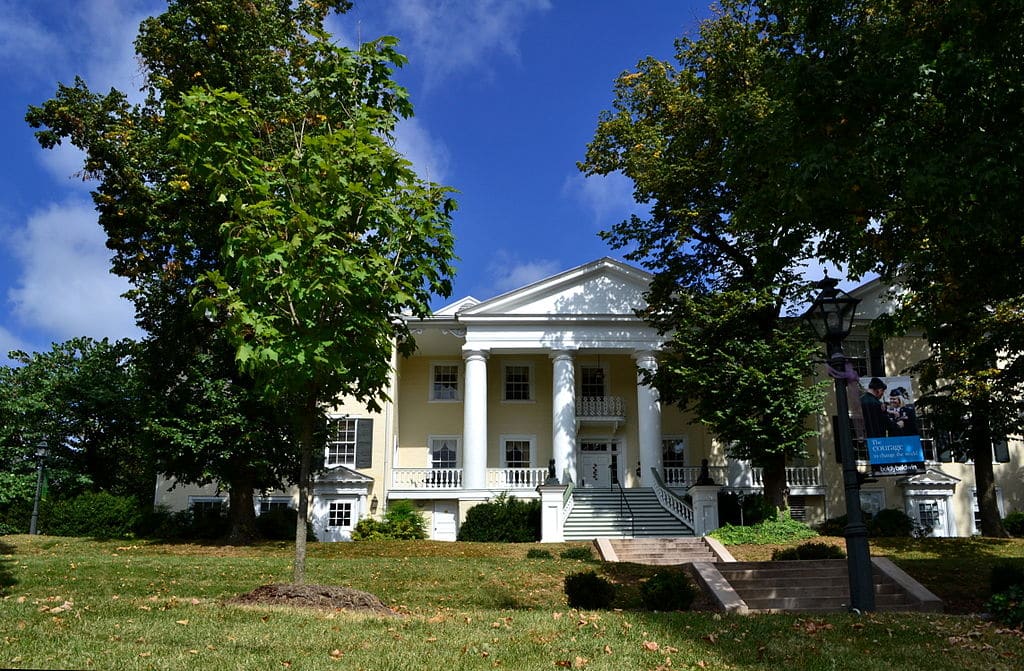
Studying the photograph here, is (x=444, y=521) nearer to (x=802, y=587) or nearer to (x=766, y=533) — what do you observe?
(x=766, y=533)

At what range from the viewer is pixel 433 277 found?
11570 mm

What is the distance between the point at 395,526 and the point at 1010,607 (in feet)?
64.7

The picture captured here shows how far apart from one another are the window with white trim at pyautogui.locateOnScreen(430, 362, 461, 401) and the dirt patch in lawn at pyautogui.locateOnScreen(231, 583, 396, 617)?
71.7ft

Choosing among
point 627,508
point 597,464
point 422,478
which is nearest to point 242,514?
point 422,478

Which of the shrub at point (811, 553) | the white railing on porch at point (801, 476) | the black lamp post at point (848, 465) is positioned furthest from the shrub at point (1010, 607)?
the white railing on porch at point (801, 476)

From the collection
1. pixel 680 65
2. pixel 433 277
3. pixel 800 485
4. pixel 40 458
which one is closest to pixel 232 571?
pixel 433 277

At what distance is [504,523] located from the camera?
2584 cm

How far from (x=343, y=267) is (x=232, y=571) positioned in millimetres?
8358

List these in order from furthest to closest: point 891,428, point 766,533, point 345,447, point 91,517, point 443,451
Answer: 1. point 443,451
2. point 345,447
3. point 91,517
4. point 766,533
5. point 891,428

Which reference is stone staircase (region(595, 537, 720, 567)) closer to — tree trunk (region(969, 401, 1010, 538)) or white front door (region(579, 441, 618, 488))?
tree trunk (region(969, 401, 1010, 538))

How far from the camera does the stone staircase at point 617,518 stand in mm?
24906

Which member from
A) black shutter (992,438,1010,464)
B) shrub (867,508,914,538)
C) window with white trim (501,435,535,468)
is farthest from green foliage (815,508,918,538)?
window with white trim (501,435,535,468)

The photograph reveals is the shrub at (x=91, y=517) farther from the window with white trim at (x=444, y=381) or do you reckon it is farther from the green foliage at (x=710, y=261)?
the green foliage at (x=710, y=261)

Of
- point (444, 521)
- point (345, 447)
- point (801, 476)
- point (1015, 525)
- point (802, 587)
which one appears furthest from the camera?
point (345, 447)
